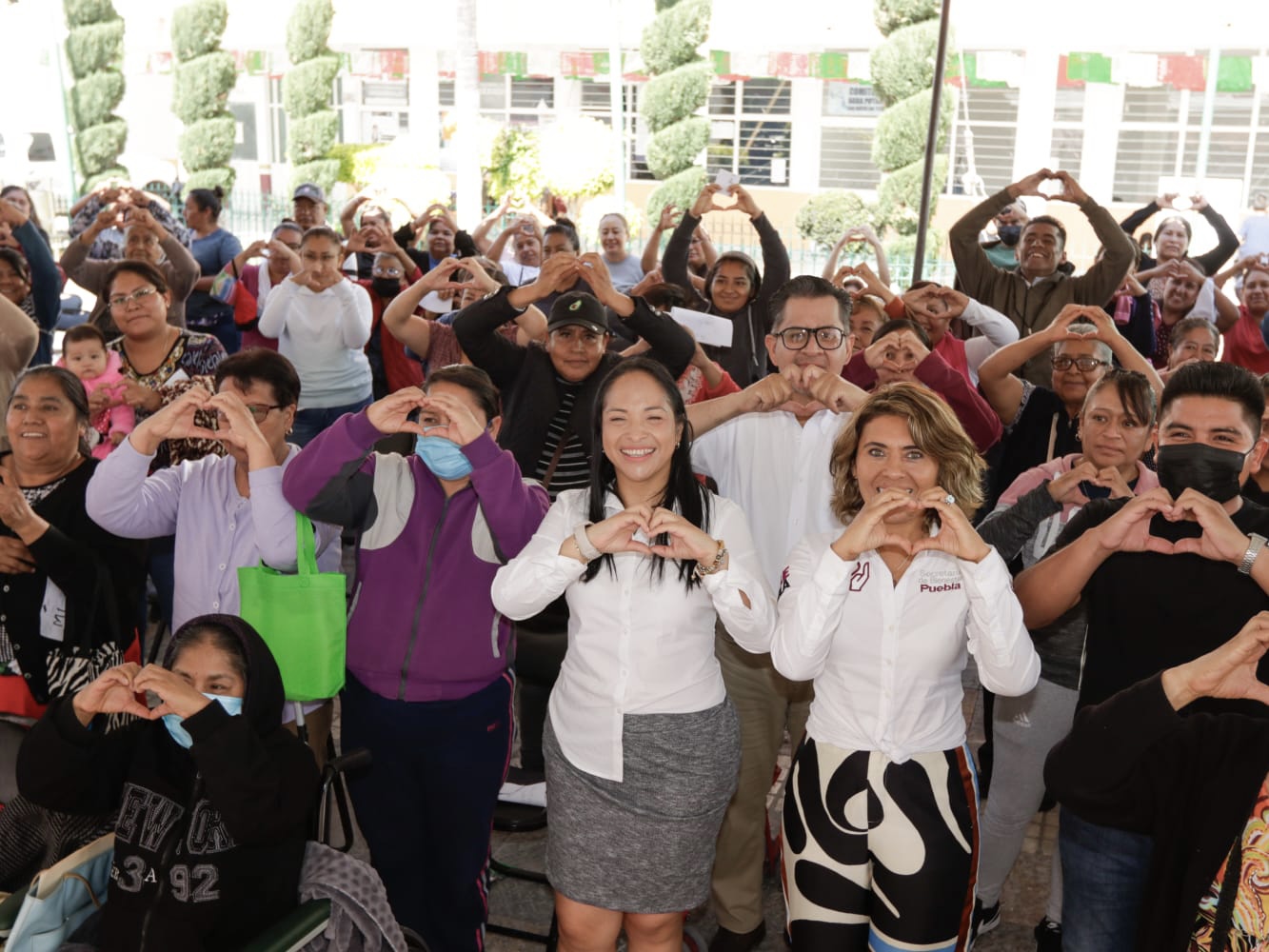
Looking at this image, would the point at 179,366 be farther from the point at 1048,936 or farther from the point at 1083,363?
the point at 1048,936

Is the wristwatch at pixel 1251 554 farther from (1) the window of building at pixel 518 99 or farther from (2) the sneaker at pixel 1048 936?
(1) the window of building at pixel 518 99

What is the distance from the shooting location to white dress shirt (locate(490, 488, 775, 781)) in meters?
2.79

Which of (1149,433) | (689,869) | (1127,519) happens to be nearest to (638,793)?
(689,869)

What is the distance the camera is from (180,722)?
9.20 feet

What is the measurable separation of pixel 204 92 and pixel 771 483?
23.4m

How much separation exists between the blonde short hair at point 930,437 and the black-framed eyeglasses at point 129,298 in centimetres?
300

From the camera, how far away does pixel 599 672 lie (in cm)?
282

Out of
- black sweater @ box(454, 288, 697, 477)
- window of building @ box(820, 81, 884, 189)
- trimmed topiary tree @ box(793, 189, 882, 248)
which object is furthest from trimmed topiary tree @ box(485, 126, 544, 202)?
black sweater @ box(454, 288, 697, 477)

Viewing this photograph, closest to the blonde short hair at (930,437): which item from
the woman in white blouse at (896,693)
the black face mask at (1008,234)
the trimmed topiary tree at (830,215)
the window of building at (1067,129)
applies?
the woman in white blouse at (896,693)

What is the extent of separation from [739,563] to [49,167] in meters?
25.4

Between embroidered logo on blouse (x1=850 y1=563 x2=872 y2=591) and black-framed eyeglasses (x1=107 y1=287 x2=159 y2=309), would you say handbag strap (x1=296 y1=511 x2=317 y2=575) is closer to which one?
embroidered logo on blouse (x1=850 y1=563 x2=872 y2=591)

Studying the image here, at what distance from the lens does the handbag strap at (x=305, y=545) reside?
10.6 ft

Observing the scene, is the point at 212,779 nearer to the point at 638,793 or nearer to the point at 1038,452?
the point at 638,793

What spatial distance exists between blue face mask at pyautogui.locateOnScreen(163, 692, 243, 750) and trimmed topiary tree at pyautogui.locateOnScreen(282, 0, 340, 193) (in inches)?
883
